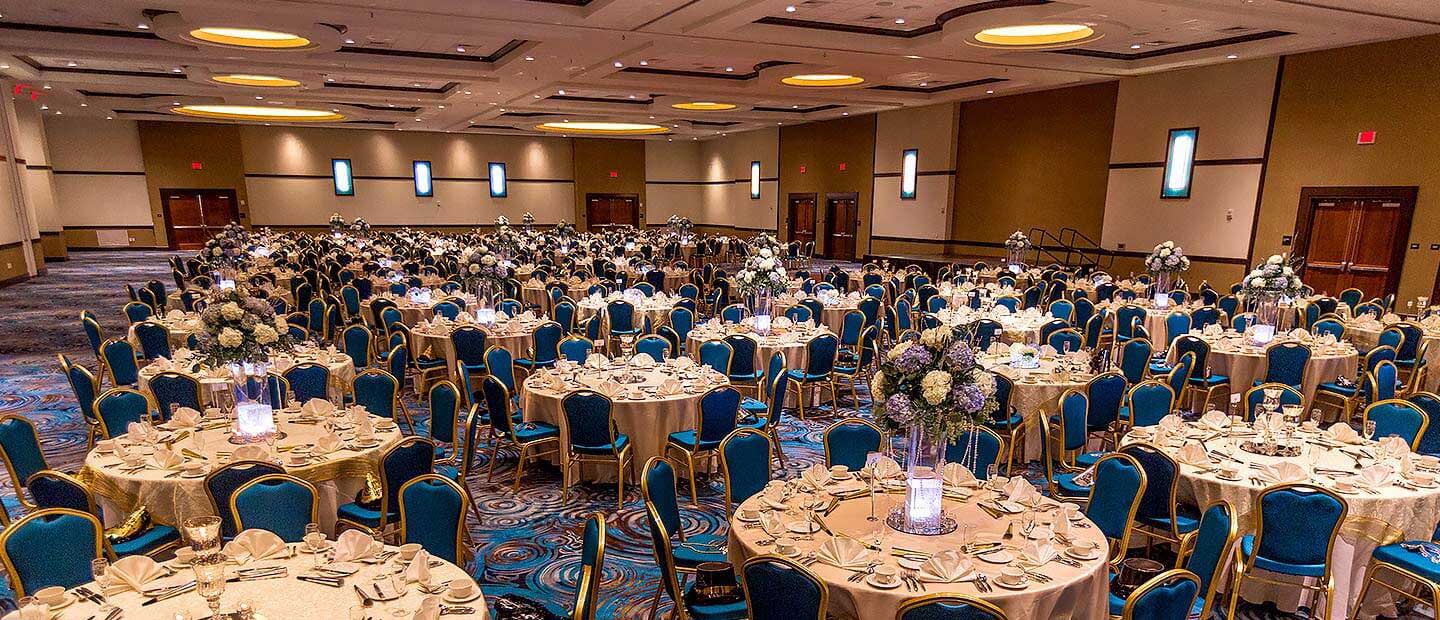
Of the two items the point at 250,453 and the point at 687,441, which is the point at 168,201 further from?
the point at 687,441

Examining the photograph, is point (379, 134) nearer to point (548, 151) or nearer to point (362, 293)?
point (548, 151)

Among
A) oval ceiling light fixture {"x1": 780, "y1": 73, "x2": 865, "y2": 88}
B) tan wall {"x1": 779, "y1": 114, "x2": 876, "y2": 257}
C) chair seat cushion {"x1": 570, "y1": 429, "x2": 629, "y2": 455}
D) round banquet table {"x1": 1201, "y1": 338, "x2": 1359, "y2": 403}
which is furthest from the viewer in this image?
tan wall {"x1": 779, "y1": 114, "x2": 876, "y2": 257}

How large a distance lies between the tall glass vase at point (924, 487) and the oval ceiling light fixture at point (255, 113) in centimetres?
2229

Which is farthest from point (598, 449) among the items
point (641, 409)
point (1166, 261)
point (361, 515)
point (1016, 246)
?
point (1016, 246)

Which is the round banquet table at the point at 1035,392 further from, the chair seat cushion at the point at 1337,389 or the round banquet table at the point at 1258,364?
the chair seat cushion at the point at 1337,389

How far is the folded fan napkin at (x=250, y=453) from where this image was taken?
4.15 m

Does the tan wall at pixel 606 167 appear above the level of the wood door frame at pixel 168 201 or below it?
above

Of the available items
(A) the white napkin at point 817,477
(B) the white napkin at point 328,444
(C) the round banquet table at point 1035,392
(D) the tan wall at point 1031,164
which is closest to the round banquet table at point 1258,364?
(C) the round banquet table at point 1035,392

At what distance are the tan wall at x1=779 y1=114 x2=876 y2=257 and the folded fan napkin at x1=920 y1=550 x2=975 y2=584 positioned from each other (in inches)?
796

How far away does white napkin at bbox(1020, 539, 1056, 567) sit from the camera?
10.4 feet

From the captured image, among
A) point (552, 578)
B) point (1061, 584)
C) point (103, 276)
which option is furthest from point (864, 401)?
point (103, 276)

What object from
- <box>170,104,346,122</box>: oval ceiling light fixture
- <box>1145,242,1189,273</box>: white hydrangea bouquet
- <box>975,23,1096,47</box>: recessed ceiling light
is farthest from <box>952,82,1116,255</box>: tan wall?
<box>170,104,346,122</box>: oval ceiling light fixture

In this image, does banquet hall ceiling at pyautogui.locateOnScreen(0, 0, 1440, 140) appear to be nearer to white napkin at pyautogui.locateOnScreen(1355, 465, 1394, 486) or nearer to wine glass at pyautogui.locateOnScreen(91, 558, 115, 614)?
white napkin at pyautogui.locateOnScreen(1355, 465, 1394, 486)

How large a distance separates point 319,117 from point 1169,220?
2339 centimetres
